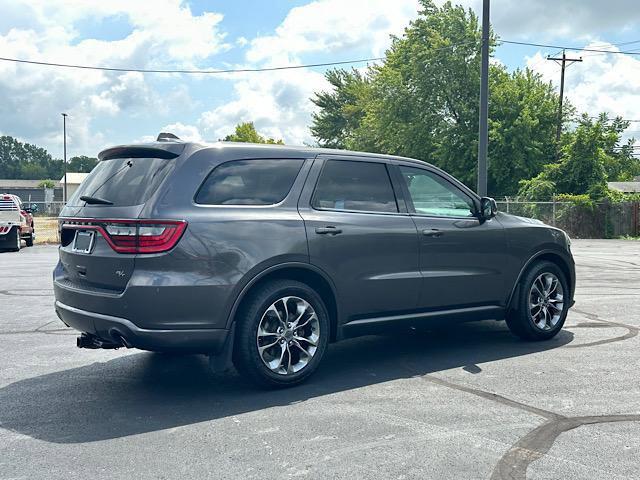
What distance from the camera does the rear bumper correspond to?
14.9ft

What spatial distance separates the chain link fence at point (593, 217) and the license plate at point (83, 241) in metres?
28.1

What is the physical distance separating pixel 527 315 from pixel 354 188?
2303 millimetres

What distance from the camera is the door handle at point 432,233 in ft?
19.4

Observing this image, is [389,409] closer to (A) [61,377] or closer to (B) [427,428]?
(B) [427,428]

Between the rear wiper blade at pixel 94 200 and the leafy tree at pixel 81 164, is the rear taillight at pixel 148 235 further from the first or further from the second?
the leafy tree at pixel 81 164

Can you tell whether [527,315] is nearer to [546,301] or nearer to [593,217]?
[546,301]

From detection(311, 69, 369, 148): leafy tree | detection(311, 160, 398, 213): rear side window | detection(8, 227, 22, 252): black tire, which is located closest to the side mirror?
detection(311, 160, 398, 213): rear side window

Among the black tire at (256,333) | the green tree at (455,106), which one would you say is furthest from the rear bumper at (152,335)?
the green tree at (455,106)

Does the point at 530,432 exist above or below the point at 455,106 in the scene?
below

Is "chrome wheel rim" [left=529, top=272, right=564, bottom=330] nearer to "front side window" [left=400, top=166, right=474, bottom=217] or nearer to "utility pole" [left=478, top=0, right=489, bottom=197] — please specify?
"front side window" [left=400, top=166, right=474, bottom=217]

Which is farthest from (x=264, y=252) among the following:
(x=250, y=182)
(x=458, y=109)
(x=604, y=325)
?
(x=458, y=109)

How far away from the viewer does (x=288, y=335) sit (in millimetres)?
5090

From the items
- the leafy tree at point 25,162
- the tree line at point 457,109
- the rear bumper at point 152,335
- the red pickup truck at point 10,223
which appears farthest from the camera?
the leafy tree at point 25,162

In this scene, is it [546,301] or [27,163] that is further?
[27,163]
